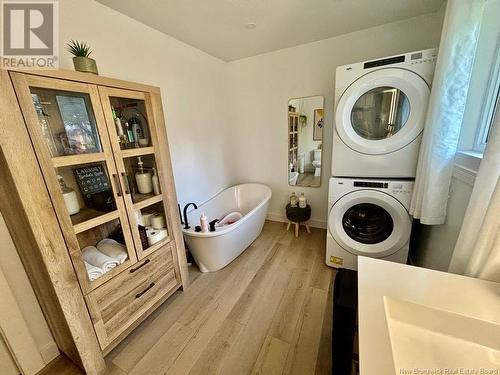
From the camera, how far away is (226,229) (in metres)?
1.80

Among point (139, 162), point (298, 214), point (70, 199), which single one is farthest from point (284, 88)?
point (70, 199)

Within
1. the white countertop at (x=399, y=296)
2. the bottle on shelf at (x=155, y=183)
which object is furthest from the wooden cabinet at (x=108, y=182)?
the white countertop at (x=399, y=296)

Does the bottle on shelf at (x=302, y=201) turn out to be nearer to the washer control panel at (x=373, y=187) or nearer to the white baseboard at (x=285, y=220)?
the white baseboard at (x=285, y=220)

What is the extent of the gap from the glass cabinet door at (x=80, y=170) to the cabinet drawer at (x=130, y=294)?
8 cm

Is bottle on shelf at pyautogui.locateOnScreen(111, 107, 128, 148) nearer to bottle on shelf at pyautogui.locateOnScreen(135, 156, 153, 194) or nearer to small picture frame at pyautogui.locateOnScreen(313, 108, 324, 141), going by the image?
bottle on shelf at pyautogui.locateOnScreen(135, 156, 153, 194)

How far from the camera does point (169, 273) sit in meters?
1.60

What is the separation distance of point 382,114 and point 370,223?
3.16ft

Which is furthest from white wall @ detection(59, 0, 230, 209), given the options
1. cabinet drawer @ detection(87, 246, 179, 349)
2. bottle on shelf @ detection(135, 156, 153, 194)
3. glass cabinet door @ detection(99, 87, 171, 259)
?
cabinet drawer @ detection(87, 246, 179, 349)

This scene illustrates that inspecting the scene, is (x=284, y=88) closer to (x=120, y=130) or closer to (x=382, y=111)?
(x=382, y=111)

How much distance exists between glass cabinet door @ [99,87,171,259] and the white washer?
146 centimetres

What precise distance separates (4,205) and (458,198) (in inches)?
99.3

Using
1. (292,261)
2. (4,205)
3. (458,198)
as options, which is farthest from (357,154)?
(4,205)

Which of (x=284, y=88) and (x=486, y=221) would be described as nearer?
(x=486, y=221)

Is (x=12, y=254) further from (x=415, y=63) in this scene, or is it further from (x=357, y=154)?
(x=415, y=63)
